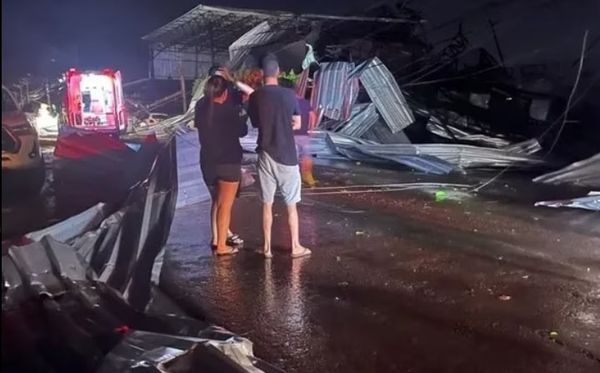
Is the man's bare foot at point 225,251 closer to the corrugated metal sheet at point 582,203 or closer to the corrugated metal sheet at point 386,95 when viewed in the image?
the corrugated metal sheet at point 582,203

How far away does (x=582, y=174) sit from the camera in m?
10.2

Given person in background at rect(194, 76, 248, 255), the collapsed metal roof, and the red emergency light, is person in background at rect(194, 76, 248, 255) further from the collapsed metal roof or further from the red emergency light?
the red emergency light

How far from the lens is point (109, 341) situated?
2.82 meters

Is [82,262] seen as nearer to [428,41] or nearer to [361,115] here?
[361,115]

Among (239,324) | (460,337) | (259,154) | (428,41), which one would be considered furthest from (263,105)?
(428,41)

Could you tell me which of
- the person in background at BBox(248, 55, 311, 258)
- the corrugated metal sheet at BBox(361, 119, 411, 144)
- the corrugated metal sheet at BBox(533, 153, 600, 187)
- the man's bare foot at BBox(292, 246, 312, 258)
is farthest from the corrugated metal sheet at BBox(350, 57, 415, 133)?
the person in background at BBox(248, 55, 311, 258)

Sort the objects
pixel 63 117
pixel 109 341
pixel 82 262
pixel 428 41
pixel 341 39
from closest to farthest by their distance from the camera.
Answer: pixel 109 341 < pixel 82 262 < pixel 428 41 < pixel 341 39 < pixel 63 117

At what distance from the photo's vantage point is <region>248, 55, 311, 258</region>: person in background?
17.2ft

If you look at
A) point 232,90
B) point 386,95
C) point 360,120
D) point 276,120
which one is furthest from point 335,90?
point 276,120

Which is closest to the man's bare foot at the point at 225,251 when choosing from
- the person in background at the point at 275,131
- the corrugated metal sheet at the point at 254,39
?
the person in background at the point at 275,131

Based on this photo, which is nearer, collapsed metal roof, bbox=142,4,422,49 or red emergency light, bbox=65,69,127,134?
collapsed metal roof, bbox=142,4,422,49

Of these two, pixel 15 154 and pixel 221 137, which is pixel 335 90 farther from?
pixel 15 154

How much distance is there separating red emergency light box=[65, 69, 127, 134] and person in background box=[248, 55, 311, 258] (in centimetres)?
1425

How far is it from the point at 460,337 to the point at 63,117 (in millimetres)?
17693
